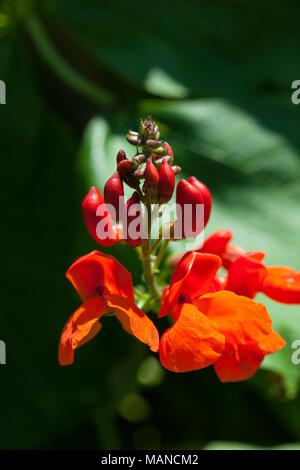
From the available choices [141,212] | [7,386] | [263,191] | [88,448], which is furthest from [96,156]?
[88,448]

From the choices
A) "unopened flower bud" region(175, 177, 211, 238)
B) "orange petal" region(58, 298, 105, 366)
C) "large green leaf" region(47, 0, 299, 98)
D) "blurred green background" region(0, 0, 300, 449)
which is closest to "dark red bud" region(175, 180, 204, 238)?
"unopened flower bud" region(175, 177, 211, 238)

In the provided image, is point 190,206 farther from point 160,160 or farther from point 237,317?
point 237,317

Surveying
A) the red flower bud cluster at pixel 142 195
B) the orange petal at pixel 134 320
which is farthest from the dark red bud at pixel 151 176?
the orange petal at pixel 134 320

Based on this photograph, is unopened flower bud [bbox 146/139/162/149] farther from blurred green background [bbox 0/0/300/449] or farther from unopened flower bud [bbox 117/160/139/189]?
blurred green background [bbox 0/0/300/449]

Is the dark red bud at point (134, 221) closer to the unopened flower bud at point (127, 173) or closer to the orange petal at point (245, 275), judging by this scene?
the unopened flower bud at point (127, 173)

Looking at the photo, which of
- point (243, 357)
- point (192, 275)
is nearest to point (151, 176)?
point (192, 275)

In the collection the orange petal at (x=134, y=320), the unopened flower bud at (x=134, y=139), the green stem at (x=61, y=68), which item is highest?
the green stem at (x=61, y=68)
